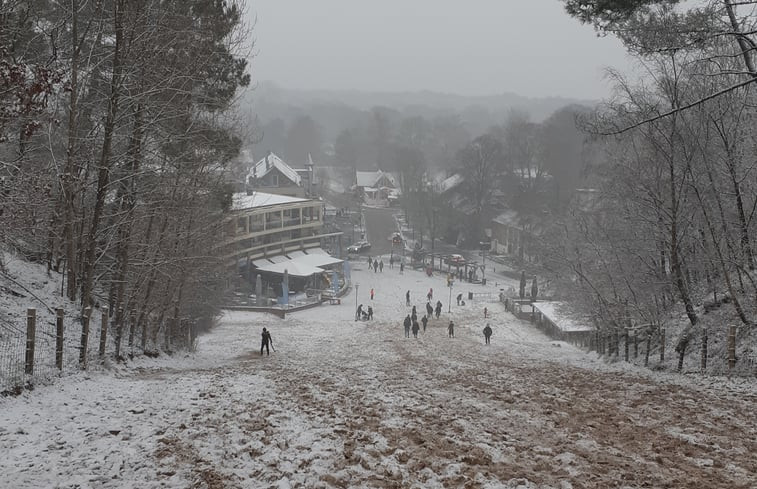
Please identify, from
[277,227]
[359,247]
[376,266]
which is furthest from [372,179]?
[277,227]

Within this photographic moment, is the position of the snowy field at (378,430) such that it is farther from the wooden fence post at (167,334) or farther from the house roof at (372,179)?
the house roof at (372,179)

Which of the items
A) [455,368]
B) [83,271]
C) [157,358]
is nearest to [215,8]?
[83,271]

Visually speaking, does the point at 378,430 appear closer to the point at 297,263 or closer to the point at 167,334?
the point at 167,334

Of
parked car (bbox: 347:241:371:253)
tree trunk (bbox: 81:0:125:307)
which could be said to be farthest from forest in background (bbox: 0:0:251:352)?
parked car (bbox: 347:241:371:253)

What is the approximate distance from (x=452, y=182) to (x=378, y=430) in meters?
80.1

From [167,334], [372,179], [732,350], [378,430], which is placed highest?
[372,179]

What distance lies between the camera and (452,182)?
86625mm

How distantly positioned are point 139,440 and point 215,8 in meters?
15.0

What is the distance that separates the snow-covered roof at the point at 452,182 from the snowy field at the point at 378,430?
6595 cm

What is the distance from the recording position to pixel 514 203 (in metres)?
68.3

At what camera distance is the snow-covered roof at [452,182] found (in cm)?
7934

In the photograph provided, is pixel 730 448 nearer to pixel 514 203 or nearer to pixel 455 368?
pixel 455 368

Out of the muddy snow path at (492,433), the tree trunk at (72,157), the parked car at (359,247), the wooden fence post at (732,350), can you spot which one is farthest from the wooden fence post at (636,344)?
the parked car at (359,247)

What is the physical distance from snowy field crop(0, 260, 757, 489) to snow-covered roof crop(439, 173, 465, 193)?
6595cm
